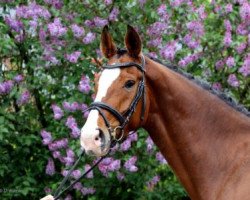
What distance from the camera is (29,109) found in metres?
5.88

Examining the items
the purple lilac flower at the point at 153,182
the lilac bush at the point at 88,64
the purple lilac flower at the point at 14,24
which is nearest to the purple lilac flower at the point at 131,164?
the lilac bush at the point at 88,64

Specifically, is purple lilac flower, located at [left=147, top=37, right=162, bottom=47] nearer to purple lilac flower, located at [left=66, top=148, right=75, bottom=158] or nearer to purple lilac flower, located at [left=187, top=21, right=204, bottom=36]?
purple lilac flower, located at [left=187, top=21, right=204, bottom=36]

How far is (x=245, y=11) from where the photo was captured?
5.32 m

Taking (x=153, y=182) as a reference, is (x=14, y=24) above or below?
above

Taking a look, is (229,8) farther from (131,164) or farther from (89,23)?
(131,164)

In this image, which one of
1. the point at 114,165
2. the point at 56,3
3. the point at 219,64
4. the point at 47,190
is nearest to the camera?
the point at 114,165

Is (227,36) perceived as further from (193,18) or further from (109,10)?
(109,10)

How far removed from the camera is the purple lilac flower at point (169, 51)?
523cm

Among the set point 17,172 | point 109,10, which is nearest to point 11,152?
point 17,172

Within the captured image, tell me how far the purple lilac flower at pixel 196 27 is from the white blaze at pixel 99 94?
1.92 meters

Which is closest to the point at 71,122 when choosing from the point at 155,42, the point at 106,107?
the point at 155,42

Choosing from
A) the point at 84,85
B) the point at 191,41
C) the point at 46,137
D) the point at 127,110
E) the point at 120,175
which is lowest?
the point at 120,175

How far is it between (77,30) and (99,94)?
5.96 feet

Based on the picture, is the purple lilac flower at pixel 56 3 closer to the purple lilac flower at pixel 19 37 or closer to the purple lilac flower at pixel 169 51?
the purple lilac flower at pixel 19 37
